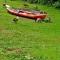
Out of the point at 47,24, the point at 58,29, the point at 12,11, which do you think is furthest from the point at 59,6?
the point at 58,29

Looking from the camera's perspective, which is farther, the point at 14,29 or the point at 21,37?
the point at 14,29

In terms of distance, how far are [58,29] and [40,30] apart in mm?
1707

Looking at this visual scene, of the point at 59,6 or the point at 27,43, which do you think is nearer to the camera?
the point at 27,43

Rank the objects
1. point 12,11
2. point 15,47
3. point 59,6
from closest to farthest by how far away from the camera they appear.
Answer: point 15,47 → point 12,11 → point 59,6

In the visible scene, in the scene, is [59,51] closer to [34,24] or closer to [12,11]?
[34,24]

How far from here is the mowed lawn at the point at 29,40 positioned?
1809 cm

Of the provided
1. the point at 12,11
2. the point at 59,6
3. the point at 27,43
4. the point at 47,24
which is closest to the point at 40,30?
the point at 47,24

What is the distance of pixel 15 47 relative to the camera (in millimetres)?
19734

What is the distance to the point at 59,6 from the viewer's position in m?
39.8

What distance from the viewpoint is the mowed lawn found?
59.4 ft

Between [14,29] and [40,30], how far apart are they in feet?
7.23

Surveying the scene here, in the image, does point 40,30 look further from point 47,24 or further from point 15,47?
point 15,47

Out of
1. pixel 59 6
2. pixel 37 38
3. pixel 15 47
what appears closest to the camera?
pixel 15 47

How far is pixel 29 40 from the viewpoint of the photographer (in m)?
22.0
